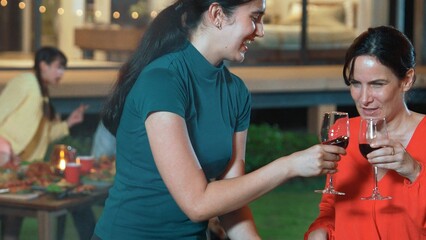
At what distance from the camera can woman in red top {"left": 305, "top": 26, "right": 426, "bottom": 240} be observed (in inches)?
115

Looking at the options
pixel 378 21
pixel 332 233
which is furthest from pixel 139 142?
pixel 378 21

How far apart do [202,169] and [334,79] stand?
930 centimetres

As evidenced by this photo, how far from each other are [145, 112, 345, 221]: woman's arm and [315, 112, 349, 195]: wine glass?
0.76ft

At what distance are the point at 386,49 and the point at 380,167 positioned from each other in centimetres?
34

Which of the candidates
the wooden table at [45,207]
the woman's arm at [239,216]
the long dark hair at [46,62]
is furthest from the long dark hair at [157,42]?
the long dark hair at [46,62]

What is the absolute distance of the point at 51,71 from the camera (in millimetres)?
7594

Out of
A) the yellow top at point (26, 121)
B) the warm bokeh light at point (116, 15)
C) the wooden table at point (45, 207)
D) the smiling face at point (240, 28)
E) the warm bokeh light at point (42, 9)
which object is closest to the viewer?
the smiling face at point (240, 28)

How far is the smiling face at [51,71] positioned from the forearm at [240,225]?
15.5 ft

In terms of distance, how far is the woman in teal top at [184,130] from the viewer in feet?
8.63

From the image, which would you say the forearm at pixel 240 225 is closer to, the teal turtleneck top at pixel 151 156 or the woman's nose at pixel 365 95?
the teal turtleneck top at pixel 151 156

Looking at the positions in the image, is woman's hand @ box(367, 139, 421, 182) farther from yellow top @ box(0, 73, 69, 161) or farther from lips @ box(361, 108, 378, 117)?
yellow top @ box(0, 73, 69, 161)

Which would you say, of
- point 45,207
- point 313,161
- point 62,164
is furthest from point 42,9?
point 313,161

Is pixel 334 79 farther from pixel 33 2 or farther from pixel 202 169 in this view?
pixel 202 169

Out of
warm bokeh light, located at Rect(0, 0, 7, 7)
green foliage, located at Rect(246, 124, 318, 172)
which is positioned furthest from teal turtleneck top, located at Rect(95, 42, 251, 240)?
warm bokeh light, located at Rect(0, 0, 7, 7)
